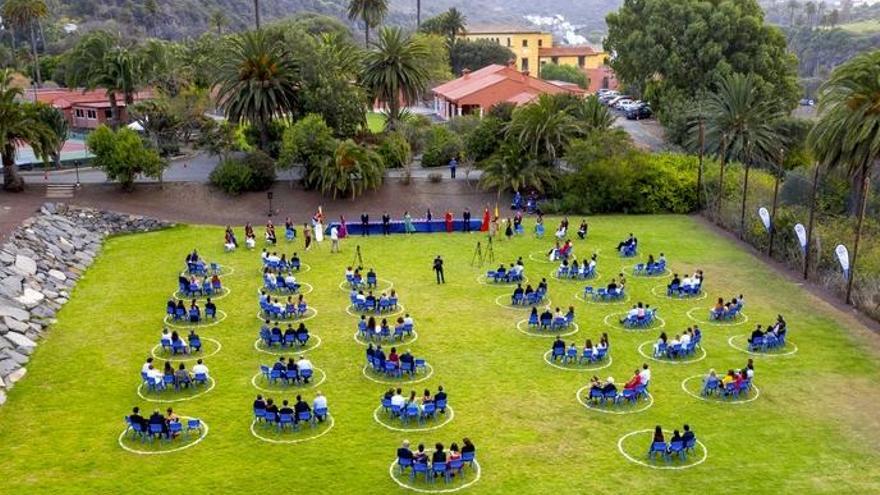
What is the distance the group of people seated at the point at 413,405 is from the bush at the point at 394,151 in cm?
3401

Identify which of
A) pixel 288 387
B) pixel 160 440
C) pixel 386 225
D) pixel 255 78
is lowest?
pixel 160 440

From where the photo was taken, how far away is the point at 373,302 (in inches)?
1255

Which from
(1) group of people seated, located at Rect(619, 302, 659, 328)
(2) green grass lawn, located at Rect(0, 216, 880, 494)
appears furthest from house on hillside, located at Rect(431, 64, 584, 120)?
(1) group of people seated, located at Rect(619, 302, 659, 328)

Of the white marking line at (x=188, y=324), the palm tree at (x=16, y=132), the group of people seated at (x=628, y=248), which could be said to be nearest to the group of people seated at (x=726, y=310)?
the group of people seated at (x=628, y=248)

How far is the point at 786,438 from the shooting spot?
2180cm

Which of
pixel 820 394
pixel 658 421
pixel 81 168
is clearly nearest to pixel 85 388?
pixel 658 421

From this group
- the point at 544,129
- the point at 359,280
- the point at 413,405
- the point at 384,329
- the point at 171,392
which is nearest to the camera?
the point at 413,405

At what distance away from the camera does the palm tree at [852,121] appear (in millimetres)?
37250

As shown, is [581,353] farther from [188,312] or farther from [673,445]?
[188,312]

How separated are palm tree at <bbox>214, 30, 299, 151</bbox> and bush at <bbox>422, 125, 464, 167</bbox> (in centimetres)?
1046

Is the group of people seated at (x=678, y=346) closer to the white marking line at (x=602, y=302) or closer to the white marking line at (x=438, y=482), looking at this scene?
the white marking line at (x=602, y=302)

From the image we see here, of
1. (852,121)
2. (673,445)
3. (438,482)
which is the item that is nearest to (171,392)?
(438,482)

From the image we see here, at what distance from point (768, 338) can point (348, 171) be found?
30000mm

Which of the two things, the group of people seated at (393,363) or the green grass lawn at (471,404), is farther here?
the group of people seated at (393,363)
